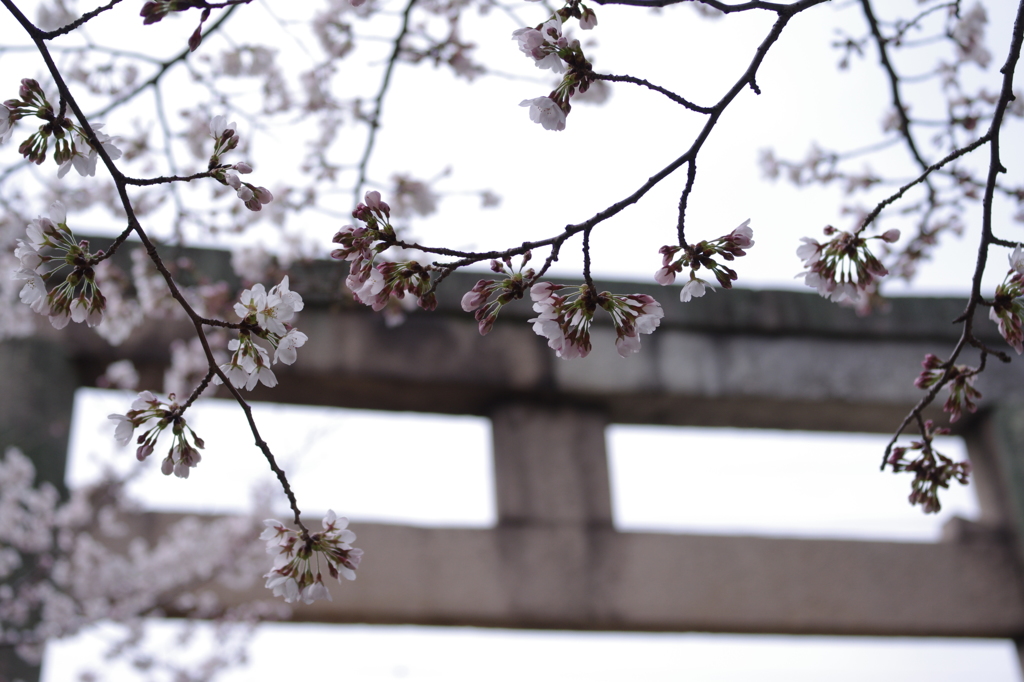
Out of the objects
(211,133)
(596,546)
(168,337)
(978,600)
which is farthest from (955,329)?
(211,133)

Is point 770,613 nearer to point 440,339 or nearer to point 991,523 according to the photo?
point 991,523

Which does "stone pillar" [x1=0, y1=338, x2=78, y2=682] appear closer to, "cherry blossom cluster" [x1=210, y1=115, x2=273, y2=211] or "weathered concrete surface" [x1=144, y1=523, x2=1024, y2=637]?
"weathered concrete surface" [x1=144, y1=523, x2=1024, y2=637]

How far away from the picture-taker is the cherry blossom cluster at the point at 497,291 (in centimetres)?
117

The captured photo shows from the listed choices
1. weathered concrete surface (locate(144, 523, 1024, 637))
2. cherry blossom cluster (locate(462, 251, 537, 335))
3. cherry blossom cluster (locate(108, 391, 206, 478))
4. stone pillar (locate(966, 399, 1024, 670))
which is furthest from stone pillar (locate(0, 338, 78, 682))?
stone pillar (locate(966, 399, 1024, 670))

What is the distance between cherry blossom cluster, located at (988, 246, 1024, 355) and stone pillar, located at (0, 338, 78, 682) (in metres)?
3.74

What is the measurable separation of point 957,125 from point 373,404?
9.56 feet

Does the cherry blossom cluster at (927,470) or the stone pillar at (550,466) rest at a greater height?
the stone pillar at (550,466)

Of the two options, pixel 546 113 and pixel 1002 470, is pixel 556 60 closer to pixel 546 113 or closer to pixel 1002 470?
pixel 546 113

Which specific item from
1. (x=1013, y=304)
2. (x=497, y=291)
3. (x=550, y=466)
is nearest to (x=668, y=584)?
(x=550, y=466)

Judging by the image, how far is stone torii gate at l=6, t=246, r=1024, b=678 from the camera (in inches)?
152

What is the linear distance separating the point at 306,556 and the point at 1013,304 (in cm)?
111

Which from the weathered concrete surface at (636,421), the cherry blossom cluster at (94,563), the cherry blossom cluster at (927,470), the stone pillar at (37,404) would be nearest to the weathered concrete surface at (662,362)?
the weathered concrete surface at (636,421)

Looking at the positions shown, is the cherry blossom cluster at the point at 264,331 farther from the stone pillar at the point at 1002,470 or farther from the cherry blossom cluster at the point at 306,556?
the stone pillar at the point at 1002,470

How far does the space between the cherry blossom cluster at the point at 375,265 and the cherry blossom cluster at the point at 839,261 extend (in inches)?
24.1
